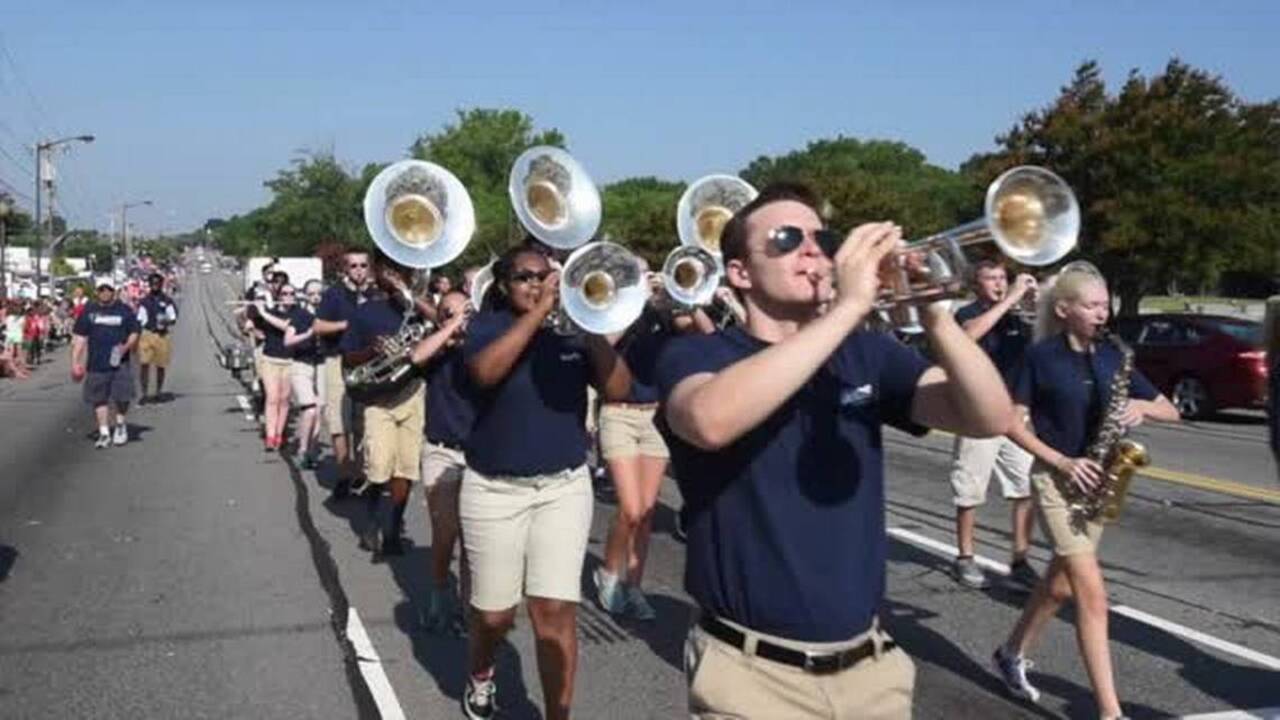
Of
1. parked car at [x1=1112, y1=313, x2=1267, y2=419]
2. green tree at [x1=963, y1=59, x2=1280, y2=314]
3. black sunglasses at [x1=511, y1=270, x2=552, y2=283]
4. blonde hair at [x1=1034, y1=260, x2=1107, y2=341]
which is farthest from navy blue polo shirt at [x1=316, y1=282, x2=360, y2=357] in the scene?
green tree at [x1=963, y1=59, x2=1280, y2=314]

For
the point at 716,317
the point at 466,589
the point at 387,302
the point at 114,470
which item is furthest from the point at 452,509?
the point at 114,470

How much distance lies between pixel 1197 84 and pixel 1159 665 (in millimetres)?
27581

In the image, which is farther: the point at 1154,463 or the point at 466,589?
the point at 1154,463

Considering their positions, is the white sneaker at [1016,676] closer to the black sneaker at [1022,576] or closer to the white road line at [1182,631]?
the white road line at [1182,631]

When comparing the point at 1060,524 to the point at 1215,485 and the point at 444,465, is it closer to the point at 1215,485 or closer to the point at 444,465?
the point at 444,465

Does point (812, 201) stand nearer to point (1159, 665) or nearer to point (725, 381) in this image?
point (725, 381)

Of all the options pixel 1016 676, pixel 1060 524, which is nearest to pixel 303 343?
pixel 1016 676

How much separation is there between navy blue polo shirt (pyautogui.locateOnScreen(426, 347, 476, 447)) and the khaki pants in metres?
3.53

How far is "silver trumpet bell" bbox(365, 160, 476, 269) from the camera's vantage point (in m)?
7.01

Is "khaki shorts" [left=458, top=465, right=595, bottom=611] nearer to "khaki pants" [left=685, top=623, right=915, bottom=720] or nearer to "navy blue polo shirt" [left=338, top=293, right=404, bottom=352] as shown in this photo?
"khaki pants" [left=685, top=623, right=915, bottom=720]

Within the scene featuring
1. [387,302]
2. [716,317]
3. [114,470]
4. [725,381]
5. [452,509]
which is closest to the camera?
[725,381]

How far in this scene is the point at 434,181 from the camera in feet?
23.3

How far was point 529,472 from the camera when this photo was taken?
16.0 feet

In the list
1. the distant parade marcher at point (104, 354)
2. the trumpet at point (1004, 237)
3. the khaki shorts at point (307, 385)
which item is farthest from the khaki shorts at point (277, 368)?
the trumpet at point (1004, 237)
